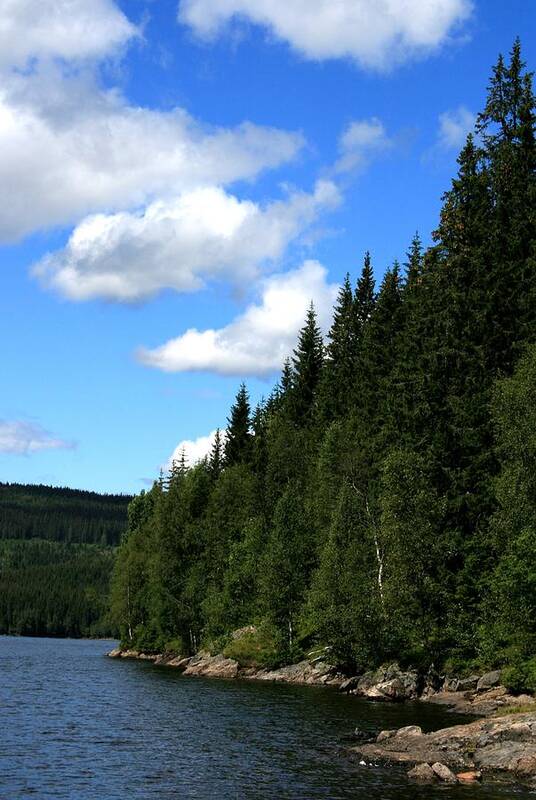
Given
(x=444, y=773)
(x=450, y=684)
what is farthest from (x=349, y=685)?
(x=444, y=773)

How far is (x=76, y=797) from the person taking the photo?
26.7m

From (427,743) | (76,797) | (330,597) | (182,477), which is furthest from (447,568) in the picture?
(182,477)

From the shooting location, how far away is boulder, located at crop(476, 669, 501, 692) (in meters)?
49.7

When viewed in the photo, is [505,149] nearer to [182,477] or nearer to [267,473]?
[267,473]

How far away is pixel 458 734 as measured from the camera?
34781mm

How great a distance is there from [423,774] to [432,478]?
3288 cm

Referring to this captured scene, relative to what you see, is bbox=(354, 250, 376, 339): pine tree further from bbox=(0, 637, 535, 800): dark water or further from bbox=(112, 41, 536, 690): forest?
bbox=(0, 637, 535, 800): dark water

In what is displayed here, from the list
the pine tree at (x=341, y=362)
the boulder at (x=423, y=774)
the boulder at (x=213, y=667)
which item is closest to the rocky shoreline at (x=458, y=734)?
the boulder at (x=423, y=774)

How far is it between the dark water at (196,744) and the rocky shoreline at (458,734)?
4.45 ft

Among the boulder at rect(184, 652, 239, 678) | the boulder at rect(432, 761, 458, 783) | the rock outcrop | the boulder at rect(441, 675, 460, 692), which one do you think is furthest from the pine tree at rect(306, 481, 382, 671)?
the boulder at rect(432, 761, 458, 783)

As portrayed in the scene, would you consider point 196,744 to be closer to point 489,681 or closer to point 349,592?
point 489,681

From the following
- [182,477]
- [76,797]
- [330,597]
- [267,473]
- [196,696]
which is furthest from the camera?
[182,477]

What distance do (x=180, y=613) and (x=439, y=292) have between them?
5175 centimetres

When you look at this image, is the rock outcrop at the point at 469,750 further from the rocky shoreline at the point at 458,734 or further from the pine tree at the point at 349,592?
the pine tree at the point at 349,592
